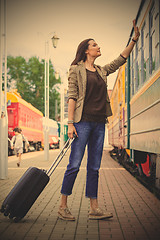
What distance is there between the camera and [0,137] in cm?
876

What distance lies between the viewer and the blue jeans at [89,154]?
4223 mm

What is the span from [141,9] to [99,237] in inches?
188

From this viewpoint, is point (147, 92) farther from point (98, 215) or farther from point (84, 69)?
point (98, 215)

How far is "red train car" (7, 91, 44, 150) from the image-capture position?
2239 cm

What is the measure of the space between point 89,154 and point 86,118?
17.4 inches

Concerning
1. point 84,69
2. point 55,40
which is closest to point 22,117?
point 55,40

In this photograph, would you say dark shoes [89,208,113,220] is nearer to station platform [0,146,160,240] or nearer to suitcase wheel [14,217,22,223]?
station platform [0,146,160,240]

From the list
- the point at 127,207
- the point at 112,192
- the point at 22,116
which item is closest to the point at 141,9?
A: the point at 112,192

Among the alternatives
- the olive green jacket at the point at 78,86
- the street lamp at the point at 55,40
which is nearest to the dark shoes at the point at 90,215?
the olive green jacket at the point at 78,86

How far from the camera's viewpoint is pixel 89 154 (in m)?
4.40

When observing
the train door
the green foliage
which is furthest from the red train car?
the green foliage

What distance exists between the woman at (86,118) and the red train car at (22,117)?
1720 centimetres

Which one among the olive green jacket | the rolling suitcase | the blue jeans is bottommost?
the rolling suitcase

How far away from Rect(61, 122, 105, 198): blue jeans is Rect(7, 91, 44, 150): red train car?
56.4ft
